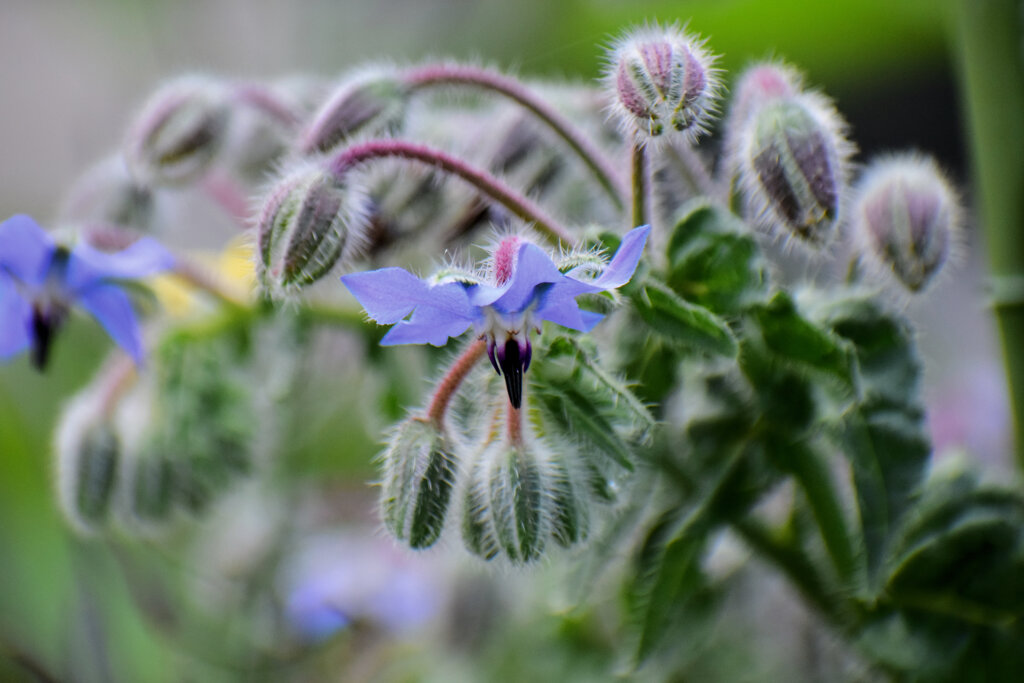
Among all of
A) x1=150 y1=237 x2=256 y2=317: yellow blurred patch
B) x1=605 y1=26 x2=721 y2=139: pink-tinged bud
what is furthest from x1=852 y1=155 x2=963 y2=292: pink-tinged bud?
x1=150 y1=237 x2=256 y2=317: yellow blurred patch

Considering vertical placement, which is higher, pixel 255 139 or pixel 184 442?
pixel 255 139

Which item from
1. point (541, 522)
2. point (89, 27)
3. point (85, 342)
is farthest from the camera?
point (89, 27)

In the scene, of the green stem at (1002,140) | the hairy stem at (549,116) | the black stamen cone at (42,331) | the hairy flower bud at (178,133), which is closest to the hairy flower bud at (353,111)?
the hairy stem at (549,116)

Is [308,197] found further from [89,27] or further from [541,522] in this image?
[89,27]

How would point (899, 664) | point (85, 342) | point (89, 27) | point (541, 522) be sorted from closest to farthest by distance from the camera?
point (541, 522) < point (899, 664) < point (85, 342) < point (89, 27)

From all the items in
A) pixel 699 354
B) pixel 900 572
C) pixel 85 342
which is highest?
pixel 699 354

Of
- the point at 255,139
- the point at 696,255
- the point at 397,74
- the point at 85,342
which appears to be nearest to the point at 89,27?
the point at 85,342
